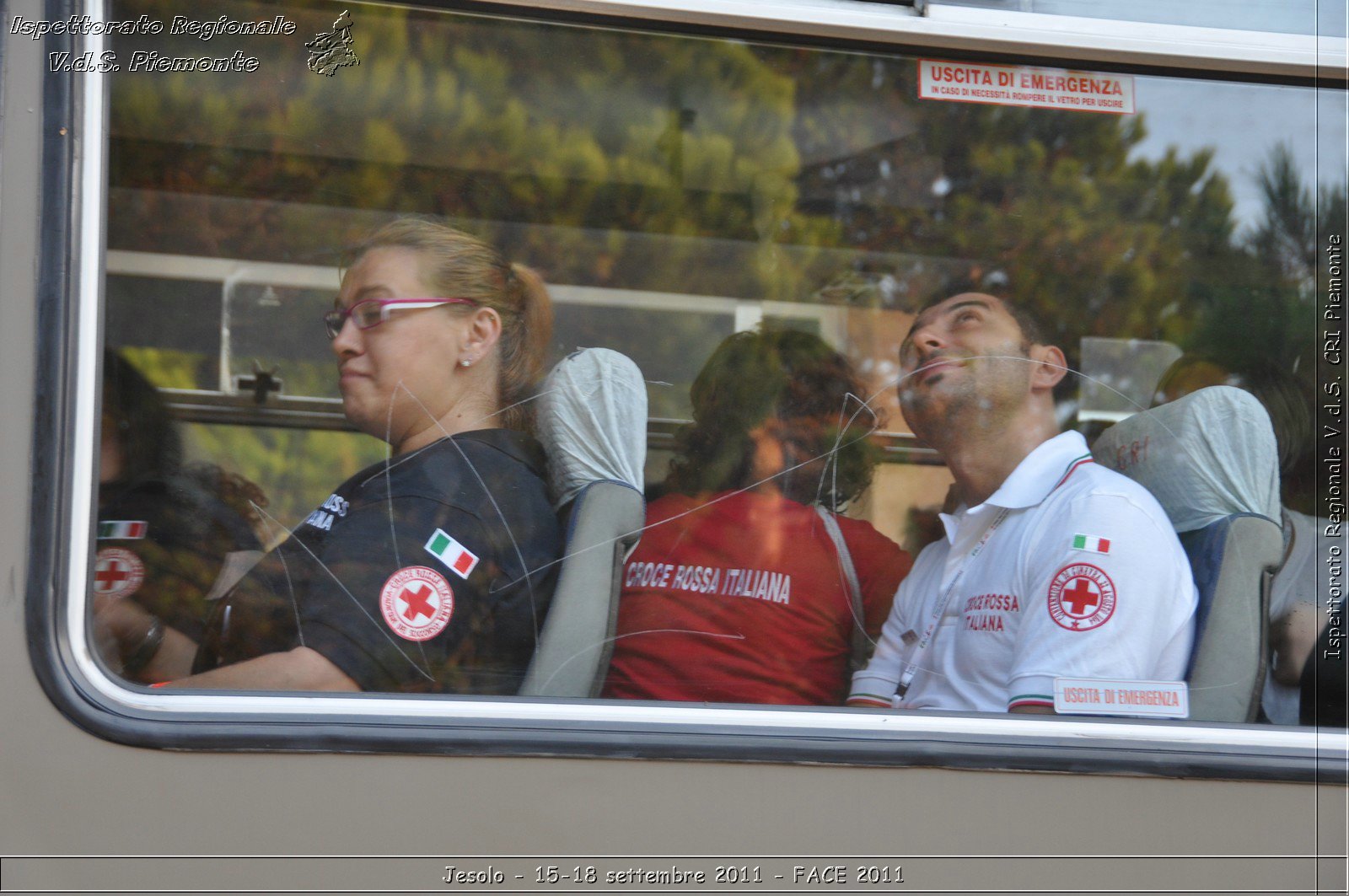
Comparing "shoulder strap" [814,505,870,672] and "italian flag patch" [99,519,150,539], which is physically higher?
"italian flag patch" [99,519,150,539]

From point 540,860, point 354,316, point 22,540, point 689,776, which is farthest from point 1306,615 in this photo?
point 22,540

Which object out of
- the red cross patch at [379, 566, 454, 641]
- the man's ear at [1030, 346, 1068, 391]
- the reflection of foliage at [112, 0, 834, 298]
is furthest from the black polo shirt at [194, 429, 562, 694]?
the man's ear at [1030, 346, 1068, 391]

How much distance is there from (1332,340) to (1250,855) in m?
0.93

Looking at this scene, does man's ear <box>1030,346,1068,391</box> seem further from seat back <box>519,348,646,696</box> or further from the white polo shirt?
seat back <box>519,348,646,696</box>

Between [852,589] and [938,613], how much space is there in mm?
137

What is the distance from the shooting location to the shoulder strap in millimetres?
1593

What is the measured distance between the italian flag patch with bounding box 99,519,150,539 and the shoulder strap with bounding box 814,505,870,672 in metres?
1.02

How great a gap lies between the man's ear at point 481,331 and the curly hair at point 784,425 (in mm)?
350

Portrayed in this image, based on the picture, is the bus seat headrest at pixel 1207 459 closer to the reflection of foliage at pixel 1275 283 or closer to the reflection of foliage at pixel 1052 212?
the reflection of foliage at pixel 1275 283

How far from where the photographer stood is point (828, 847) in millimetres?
1188

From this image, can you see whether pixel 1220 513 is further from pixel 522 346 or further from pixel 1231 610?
pixel 522 346

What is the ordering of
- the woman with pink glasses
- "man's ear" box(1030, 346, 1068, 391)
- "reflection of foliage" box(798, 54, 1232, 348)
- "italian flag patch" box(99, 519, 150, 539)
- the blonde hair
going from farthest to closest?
1. "reflection of foliage" box(798, 54, 1232, 348)
2. "man's ear" box(1030, 346, 1068, 391)
3. the blonde hair
4. the woman with pink glasses
5. "italian flag patch" box(99, 519, 150, 539)

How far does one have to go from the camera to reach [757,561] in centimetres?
165

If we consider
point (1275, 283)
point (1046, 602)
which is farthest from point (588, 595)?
point (1275, 283)
